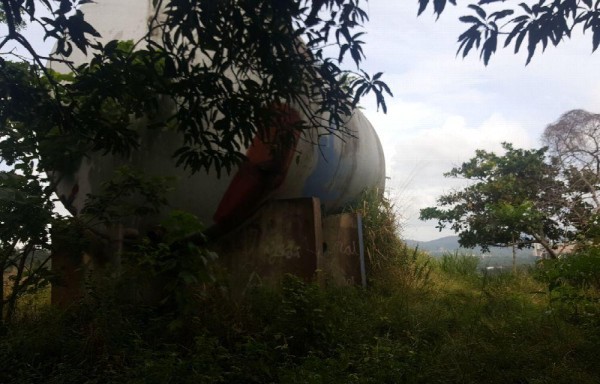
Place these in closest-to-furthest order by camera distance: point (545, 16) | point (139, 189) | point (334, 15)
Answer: point (545, 16)
point (334, 15)
point (139, 189)

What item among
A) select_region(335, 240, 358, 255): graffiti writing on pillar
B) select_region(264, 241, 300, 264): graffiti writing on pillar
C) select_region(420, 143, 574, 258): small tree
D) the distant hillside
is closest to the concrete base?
select_region(264, 241, 300, 264): graffiti writing on pillar

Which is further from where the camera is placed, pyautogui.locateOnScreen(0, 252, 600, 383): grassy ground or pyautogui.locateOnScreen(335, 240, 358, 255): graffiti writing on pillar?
pyautogui.locateOnScreen(335, 240, 358, 255): graffiti writing on pillar

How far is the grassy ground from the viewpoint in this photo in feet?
9.48

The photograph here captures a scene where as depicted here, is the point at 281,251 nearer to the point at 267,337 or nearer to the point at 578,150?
the point at 267,337

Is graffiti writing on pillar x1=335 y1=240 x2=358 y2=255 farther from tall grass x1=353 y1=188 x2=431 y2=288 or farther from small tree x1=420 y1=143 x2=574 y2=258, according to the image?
small tree x1=420 y1=143 x2=574 y2=258

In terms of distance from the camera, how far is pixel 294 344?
348 cm

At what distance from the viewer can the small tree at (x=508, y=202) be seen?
9.48m

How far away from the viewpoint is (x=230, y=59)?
2693mm

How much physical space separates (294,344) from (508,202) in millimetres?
8228

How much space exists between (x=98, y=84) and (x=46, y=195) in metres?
1.62

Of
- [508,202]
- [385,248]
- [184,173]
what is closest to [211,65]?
[184,173]

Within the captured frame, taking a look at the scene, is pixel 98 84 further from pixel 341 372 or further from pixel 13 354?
pixel 341 372

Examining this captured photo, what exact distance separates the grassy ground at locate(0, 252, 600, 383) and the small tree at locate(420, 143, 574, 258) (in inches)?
214

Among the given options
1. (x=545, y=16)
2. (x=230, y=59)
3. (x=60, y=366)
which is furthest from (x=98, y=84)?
(x=545, y=16)
